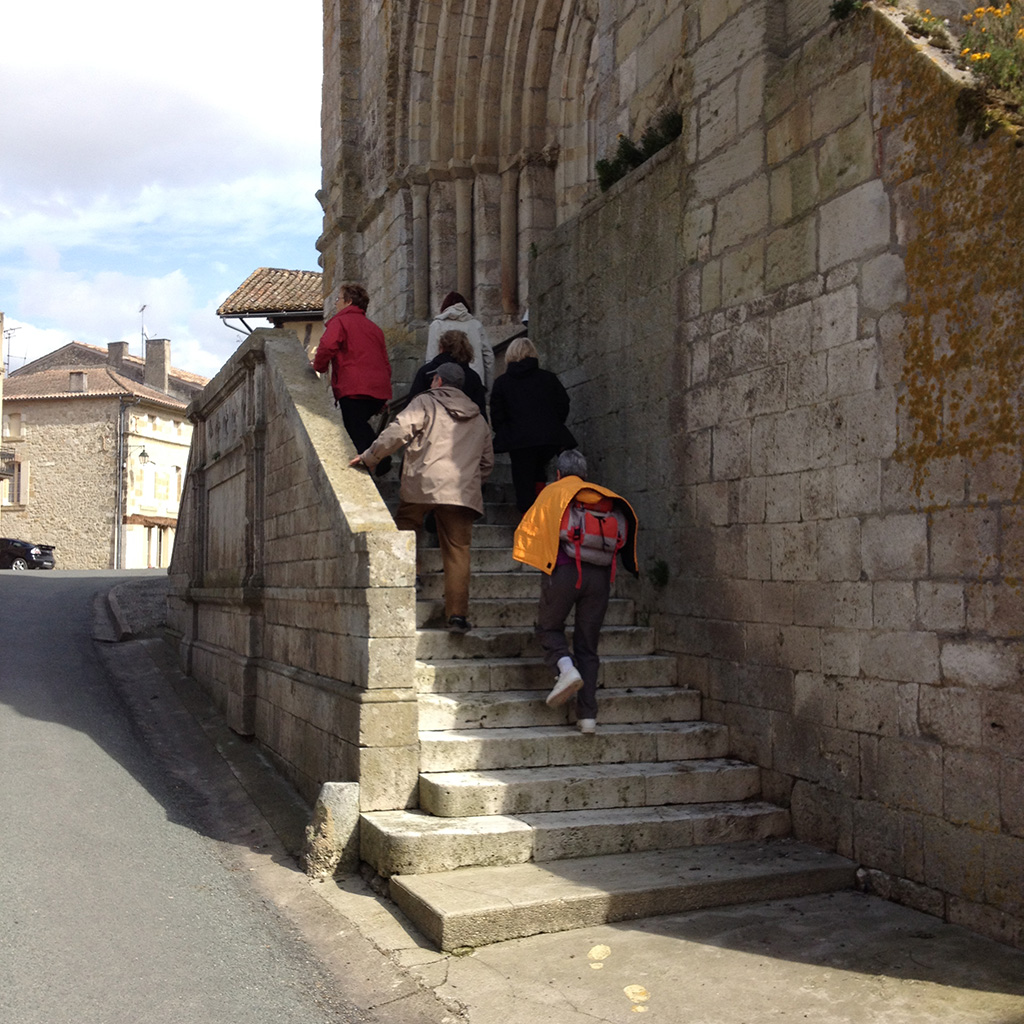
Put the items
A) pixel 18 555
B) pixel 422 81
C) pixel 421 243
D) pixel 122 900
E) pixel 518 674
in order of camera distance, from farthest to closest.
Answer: pixel 18 555, pixel 421 243, pixel 422 81, pixel 518 674, pixel 122 900

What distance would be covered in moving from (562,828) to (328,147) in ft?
43.4

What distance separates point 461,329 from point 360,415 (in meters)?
1.11

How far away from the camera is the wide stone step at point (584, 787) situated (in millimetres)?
5418

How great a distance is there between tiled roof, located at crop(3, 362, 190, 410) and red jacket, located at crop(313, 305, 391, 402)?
38945 millimetres

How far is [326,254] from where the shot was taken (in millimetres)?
16688

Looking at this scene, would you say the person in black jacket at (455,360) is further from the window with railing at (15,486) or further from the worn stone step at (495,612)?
the window with railing at (15,486)

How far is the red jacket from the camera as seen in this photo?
799 centimetres

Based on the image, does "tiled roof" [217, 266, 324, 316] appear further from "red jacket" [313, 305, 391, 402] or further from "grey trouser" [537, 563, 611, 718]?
"grey trouser" [537, 563, 611, 718]

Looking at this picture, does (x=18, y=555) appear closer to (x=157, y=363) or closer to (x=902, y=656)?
(x=157, y=363)

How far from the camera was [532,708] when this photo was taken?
6117mm

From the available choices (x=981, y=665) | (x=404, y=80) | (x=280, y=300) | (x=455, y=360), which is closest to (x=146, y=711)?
(x=455, y=360)

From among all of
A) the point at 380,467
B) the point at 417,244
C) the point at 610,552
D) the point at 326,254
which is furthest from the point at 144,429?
the point at 610,552

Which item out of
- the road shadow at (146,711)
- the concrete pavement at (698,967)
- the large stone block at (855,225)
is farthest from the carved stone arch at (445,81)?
the concrete pavement at (698,967)

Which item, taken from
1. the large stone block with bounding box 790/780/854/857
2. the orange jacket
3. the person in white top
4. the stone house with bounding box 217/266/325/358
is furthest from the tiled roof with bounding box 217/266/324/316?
the large stone block with bounding box 790/780/854/857
